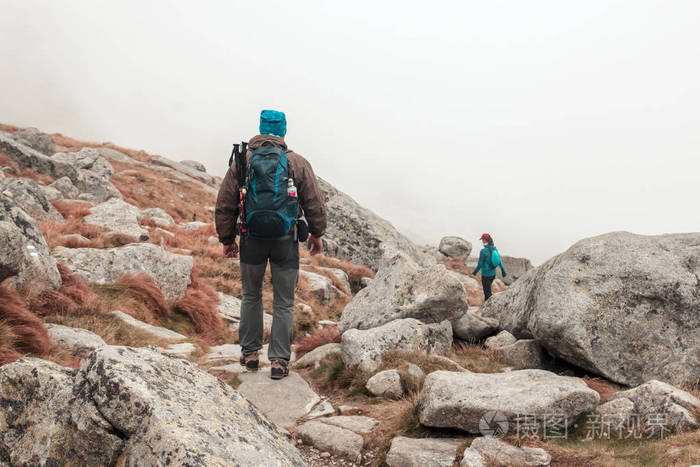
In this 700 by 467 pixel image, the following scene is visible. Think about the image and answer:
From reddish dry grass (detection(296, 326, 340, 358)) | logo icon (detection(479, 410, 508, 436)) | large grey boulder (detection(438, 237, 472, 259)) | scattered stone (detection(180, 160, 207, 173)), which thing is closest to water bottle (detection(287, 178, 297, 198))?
logo icon (detection(479, 410, 508, 436))

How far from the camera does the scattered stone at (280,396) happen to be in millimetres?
6727

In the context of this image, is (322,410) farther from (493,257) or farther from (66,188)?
(66,188)

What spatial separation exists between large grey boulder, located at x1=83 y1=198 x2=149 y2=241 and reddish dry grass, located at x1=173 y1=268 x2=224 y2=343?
344 centimetres

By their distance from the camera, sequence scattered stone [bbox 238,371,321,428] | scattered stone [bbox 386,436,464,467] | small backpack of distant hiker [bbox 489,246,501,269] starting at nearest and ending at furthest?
scattered stone [bbox 386,436,464,467] < scattered stone [bbox 238,371,321,428] < small backpack of distant hiker [bbox 489,246,501,269]

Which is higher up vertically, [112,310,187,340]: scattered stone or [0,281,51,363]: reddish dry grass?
[0,281,51,363]: reddish dry grass

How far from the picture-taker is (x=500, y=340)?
1049 centimetres

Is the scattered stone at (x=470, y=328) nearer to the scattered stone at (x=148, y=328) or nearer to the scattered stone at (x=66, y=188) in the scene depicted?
the scattered stone at (x=148, y=328)

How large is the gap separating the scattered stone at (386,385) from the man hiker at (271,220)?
1483mm

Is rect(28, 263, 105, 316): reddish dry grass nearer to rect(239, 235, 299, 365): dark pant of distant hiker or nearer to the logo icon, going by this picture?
rect(239, 235, 299, 365): dark pant of distant hiker

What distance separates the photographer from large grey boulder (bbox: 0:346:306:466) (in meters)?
3.17

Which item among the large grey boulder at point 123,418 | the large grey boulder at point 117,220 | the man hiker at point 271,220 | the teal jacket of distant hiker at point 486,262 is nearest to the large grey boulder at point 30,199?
the large grey boulder at point 117,220

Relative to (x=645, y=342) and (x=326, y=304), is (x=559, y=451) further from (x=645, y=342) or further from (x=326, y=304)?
(x=326, y=304)

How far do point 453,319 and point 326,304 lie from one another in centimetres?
794

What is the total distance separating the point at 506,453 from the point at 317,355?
509cm
